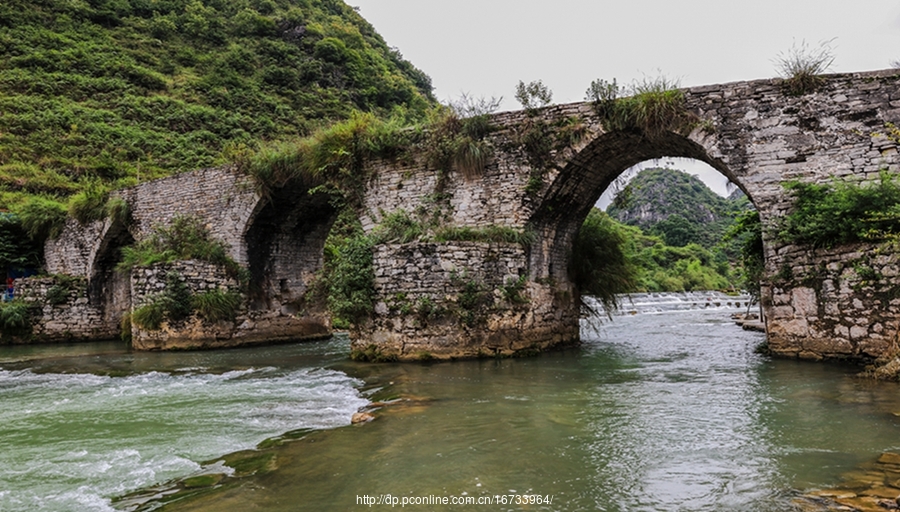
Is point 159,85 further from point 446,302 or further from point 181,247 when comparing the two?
point 446,302

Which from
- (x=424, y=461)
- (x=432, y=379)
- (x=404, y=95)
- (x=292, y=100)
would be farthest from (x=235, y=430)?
(x=404, y=95)

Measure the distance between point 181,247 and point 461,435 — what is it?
37.2 ft

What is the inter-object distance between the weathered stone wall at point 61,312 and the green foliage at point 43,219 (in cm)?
234

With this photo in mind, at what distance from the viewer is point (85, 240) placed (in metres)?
16.6

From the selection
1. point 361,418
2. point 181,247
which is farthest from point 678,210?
point 361,418

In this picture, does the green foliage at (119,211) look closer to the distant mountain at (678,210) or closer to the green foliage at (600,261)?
the green foliage at (600,261)

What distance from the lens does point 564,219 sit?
10281 millimetres

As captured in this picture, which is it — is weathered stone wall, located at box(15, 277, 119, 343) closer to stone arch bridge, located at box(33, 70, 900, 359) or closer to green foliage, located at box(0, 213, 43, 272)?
green foliage, located at box(0, 213, 43, 272)

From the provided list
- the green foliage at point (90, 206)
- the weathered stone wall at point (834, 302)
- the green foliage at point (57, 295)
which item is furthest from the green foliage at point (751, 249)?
the green foliage at point (57, 295)

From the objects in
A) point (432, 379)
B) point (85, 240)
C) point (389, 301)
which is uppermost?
point (85, 240)

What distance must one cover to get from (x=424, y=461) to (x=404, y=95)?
40.0 m

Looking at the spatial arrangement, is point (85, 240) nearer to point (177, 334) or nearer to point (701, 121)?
point (177, 334)

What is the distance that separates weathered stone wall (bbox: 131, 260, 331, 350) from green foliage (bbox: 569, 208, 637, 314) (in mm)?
7790

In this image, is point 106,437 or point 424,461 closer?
point 424,461
